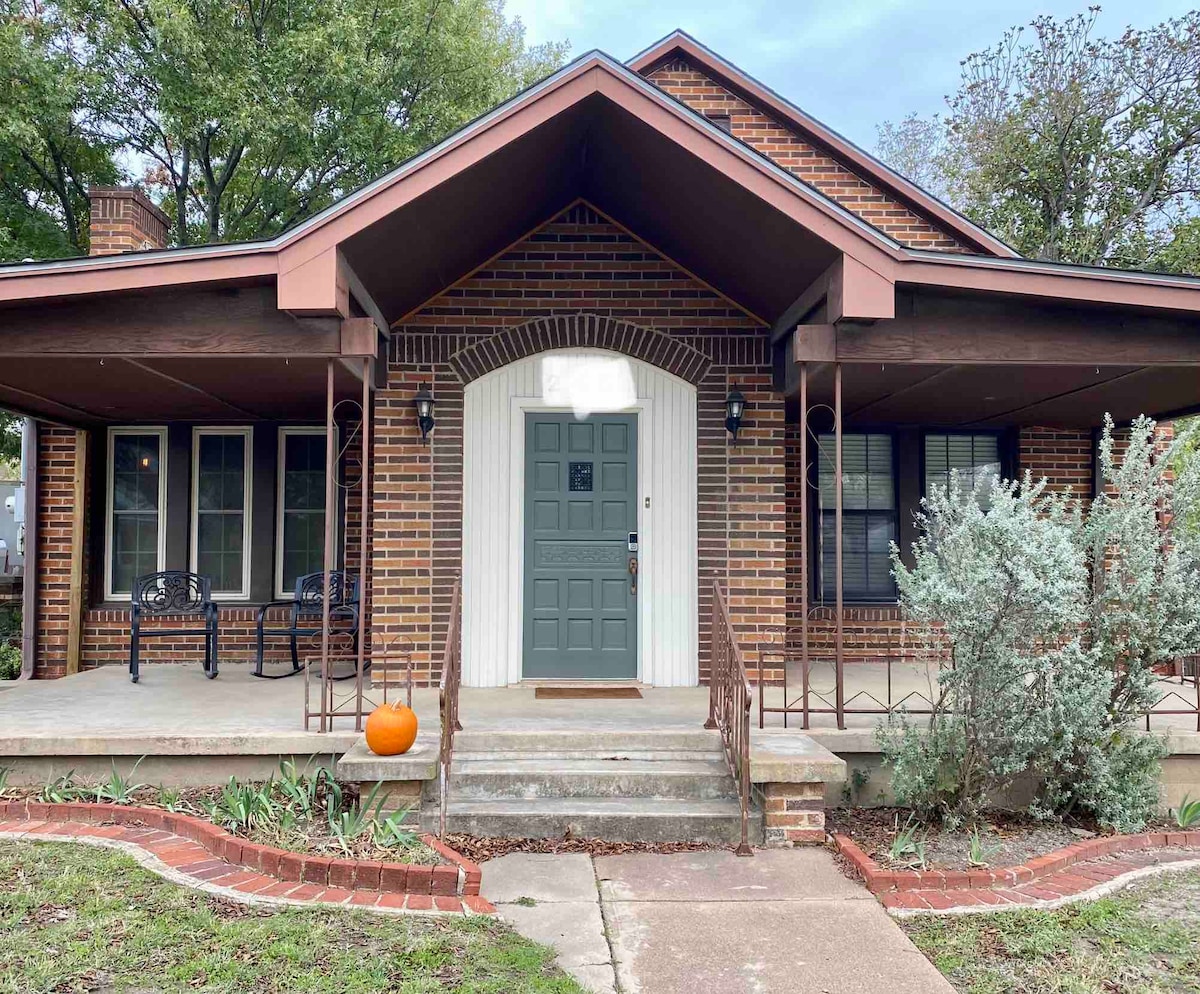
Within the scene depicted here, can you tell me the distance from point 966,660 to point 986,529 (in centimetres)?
70

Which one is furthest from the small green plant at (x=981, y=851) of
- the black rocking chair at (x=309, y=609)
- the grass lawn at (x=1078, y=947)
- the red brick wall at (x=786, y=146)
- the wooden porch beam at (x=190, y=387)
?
the red brick wall at (x=786, y=146)

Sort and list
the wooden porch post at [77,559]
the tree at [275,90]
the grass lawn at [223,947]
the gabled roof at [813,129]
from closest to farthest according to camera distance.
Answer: the grass lawn at [223,947] < the wooden porch post at [77,559] < the gabled roof at [813,129] < the tree at [275,90]

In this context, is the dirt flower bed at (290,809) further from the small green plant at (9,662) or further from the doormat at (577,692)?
the small green plant at (9,662)

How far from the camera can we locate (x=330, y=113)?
15.1 meters

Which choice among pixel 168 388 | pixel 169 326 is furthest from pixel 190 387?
pixel 169 326

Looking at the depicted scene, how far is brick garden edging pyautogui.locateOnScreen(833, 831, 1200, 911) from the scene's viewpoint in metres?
3.97

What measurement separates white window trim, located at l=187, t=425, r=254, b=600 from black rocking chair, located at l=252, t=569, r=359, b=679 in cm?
50

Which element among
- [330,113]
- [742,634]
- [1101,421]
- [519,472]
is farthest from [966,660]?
[330,113]

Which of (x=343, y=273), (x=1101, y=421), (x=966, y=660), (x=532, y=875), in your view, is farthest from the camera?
(x=1101, y=421)

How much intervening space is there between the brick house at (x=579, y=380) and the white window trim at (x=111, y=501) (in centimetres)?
3

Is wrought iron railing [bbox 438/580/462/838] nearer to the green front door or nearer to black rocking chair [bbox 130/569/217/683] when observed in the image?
the green front door

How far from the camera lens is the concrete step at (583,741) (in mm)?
5203

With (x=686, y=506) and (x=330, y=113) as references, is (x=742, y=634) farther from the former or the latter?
(x=330, y=113)

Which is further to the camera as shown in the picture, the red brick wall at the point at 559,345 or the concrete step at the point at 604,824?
the red brick wall at the point at 559,345
